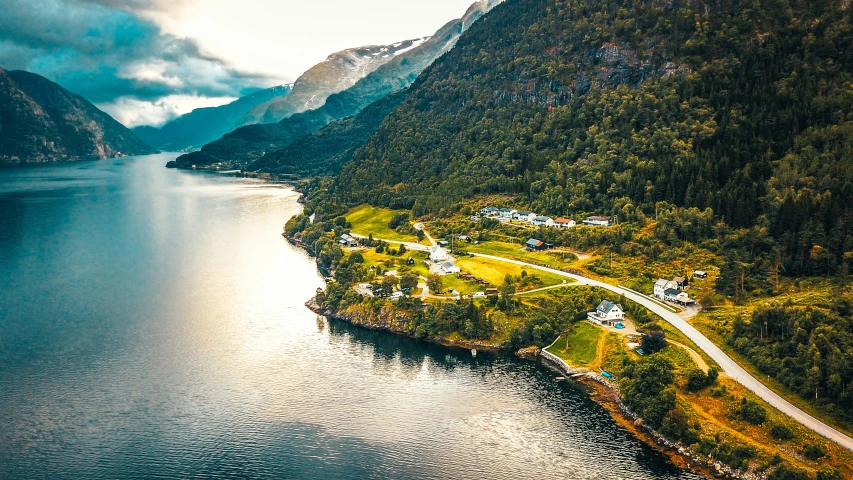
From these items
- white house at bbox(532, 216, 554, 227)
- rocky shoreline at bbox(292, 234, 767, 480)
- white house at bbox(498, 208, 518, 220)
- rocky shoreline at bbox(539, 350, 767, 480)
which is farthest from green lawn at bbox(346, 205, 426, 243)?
rocky shoreline at bbox(539, 350, 767, 480)

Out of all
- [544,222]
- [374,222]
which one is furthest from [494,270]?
[374,222]

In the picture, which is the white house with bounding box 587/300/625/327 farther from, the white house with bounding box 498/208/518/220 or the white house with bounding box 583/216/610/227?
the white house with bounding box 498/208/518/220

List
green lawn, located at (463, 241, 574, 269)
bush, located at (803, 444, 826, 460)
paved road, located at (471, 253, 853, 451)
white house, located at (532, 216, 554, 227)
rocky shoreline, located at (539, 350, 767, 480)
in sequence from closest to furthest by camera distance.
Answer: bush, located at (803, 444, 826, 460), rocky shoreline, located at (539, 350, 767, 480), paved road, located at (471, 253, 853, 451), green lawn, located at (463, 241, 574, 269), white house, located at (532, 216, 554, 227)

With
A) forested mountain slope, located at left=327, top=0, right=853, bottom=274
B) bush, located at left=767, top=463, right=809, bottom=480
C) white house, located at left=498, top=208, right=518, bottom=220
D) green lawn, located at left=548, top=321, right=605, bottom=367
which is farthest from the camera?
white house, located at left=498, top=208, right=518, bottom=220

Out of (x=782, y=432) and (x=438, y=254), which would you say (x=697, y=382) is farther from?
(x=438, y=254)

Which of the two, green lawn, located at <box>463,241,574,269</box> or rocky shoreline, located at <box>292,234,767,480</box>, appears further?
green lawn, located at <box>463,241,574,269</box>

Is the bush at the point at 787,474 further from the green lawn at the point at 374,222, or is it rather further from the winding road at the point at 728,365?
the green lawn at the point at 374,222
